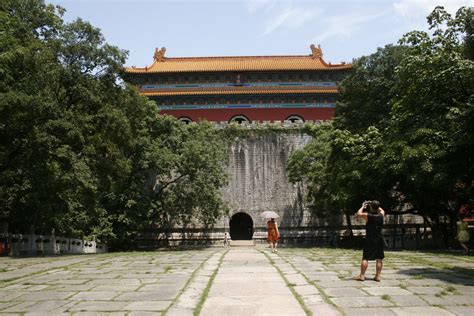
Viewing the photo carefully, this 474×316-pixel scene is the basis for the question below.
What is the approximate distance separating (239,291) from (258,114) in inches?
981

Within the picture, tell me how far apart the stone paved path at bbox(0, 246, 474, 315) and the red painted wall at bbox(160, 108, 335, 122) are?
2240 cm

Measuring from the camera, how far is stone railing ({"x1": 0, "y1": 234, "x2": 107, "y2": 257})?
1329 cm

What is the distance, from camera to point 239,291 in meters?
5.44

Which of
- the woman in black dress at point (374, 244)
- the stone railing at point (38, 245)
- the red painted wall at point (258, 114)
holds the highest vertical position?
the red painted wall at point (258, 114)

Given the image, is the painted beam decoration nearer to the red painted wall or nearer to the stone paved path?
the red painted wall

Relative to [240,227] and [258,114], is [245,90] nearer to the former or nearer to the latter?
[258,114]

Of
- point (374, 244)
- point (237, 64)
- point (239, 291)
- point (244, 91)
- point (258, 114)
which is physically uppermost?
point (237, 64)

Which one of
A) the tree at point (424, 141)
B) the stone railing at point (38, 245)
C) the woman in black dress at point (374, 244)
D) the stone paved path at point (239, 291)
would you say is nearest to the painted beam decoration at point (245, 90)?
the tree at point (424, 141)

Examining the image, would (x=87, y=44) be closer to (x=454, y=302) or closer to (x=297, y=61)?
(x=454, y=302)

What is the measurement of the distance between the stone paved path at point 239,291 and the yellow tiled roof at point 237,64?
2391 cm

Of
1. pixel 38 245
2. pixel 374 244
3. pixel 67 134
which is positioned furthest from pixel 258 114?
pixel 374 244

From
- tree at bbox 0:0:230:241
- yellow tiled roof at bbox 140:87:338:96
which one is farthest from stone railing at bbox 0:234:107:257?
yellow tiled roof at bbox 140:87:338:96

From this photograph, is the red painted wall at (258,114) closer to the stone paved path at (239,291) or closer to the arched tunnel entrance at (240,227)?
the arched tunnel entrance at (240,227)

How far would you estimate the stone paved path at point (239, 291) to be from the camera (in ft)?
14.8
